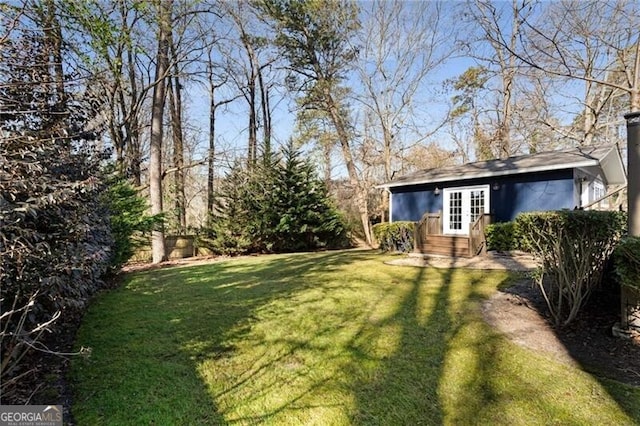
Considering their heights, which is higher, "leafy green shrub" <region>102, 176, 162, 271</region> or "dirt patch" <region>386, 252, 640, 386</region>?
"leafy green shrub" <region>102, 176, 162, 271</region>

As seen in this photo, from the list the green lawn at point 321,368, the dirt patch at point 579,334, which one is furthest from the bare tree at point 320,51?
the green lawn at point 321,368

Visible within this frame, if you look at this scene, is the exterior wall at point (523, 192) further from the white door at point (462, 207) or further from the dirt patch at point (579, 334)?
→ the dirt patch at point (579, 334)

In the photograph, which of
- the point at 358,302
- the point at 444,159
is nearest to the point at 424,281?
the point at 358,302

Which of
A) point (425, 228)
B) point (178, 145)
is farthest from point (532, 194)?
point (178, 145)

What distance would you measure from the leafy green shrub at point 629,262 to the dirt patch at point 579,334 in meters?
0.66

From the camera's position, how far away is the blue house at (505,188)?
9.31 m

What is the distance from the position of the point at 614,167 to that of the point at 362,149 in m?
10.3

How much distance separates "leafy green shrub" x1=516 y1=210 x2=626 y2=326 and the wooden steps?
15.6ft

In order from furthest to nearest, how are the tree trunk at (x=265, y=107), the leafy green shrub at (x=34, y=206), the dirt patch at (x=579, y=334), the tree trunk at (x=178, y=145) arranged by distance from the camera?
the tree trunk at (x=265, y=107)
the tree trunk at (x=178, y=145)
the dirt patch at (x=579, y=334)
the leafy green shrub at (x=34, y=206)

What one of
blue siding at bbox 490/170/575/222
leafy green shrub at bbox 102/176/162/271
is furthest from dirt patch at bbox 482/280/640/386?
leafy green shrub at bbox 102/176/162/271

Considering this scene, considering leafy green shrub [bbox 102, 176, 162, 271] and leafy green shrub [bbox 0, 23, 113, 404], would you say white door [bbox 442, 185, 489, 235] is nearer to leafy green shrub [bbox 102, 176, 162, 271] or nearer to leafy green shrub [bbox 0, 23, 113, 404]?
leafy green shrub [bbox 102, 176, 162, 271]

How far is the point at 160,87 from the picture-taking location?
12031mm

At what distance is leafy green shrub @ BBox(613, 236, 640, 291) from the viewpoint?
10.7 feet

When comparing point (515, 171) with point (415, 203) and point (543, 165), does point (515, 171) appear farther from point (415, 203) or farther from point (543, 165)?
point (415, 203)
